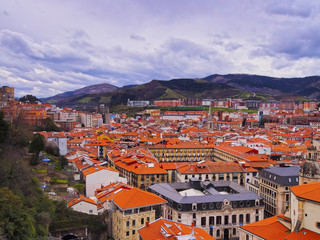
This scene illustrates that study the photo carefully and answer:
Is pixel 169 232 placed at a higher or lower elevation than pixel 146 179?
higher

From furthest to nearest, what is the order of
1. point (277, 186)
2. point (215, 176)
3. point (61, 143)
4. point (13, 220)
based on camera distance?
point (61, 143)
point (215, 176)
point (277, 186)
point (13, 220)

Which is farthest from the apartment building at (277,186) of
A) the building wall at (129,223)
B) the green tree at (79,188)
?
the green tree at (79,188)

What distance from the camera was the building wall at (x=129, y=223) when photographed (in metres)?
34.3

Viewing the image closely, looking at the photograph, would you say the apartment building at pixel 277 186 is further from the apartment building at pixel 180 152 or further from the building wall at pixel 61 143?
the building wall at pixel 61 143

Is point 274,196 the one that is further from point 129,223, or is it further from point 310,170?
point 129,223

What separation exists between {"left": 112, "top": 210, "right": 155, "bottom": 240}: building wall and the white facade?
14.8 m

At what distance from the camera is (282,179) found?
4678 centimetres

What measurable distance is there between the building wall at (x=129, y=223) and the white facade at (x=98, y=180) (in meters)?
14.8

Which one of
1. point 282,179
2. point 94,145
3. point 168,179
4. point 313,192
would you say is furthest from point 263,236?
point 94,145

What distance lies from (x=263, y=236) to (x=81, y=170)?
118ft

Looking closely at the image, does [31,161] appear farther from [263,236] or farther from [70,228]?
[263,236]

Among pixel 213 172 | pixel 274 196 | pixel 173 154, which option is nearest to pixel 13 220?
pixel 274 196

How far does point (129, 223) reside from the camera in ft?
113

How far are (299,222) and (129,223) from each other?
17.2 m
